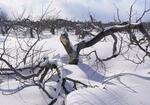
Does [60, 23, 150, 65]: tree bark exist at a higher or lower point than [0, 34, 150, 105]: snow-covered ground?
higher

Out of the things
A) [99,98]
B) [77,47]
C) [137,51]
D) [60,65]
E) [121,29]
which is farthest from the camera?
[137,51]

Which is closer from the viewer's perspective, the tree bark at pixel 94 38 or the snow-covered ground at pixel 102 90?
the snow-covered ground at pixel 102 90

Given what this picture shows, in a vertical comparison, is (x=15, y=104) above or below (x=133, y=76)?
below

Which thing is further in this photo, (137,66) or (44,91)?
(137,66)

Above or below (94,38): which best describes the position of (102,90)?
below

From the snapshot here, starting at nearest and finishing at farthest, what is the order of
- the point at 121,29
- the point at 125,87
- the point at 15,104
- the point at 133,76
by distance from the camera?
the point at 125,87, the point at 15,104, the point at 133,76, the point at 121,29

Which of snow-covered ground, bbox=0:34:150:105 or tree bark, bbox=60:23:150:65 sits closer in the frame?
snow-covered ground, bbox=0:34:150:105

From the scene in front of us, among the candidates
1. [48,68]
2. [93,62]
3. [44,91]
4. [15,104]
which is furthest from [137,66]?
[15,104]

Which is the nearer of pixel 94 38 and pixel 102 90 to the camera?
pixel 102 90

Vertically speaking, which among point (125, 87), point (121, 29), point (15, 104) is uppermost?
point (121, 29)

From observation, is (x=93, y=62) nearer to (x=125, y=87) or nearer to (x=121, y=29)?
(x=121, y=29)

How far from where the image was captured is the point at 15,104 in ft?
13.7

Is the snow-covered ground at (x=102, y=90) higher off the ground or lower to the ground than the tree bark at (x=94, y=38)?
lower

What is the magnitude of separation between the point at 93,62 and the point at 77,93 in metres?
3.50
